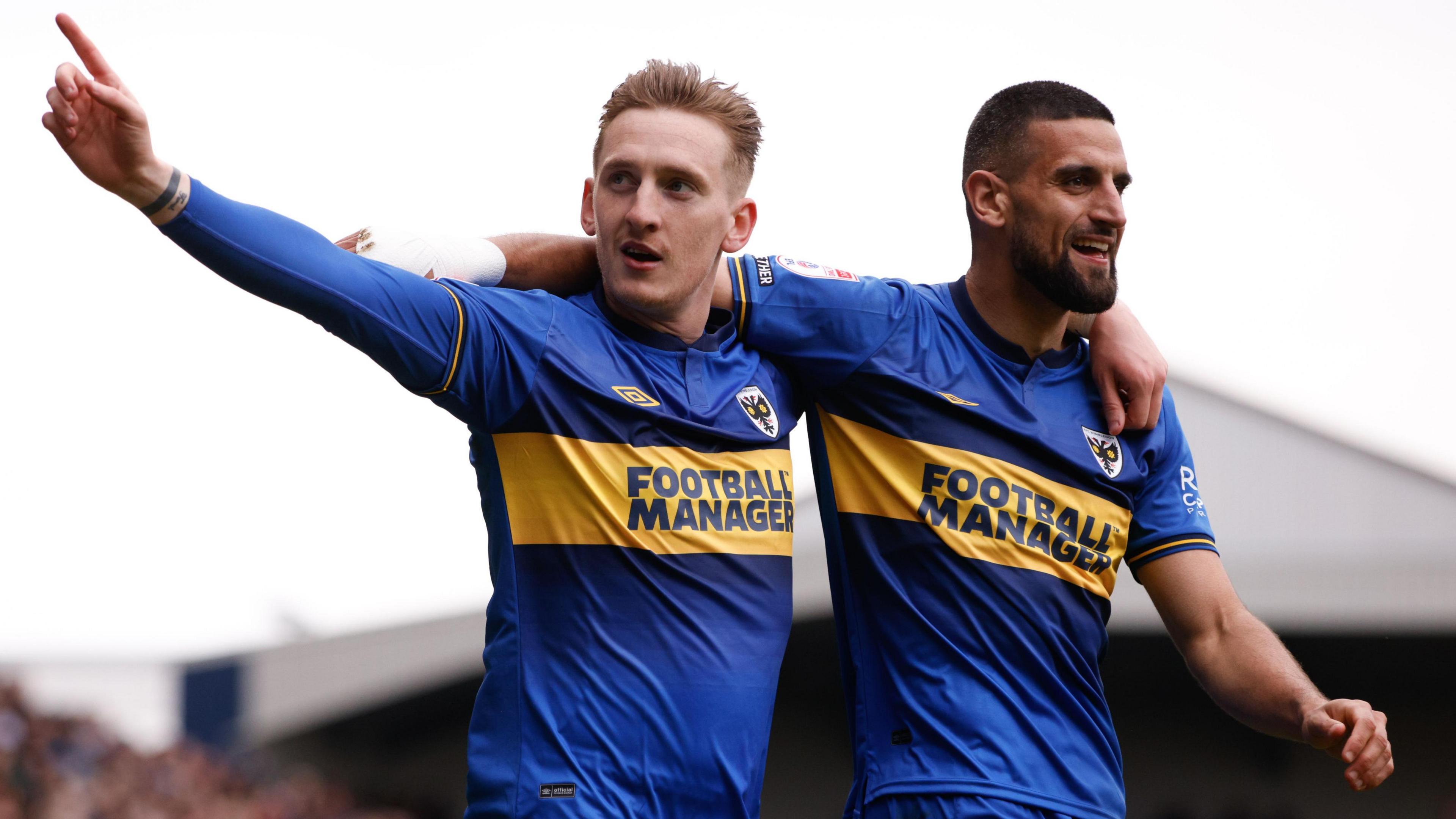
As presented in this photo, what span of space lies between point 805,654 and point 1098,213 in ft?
18.7

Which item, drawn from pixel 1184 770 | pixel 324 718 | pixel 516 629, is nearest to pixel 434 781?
pixel 324 718

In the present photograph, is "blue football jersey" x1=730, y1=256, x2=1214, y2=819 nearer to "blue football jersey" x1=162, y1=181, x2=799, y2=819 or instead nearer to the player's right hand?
"blue football jersey" x1=162, y1=181, x2=799, y2=819

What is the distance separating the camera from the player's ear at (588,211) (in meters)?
2.42

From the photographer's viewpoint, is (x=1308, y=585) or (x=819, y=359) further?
(x=1308, y=585)

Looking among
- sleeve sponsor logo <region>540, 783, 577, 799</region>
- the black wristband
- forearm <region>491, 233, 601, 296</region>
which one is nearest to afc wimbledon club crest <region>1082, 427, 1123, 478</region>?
forearm <region>491, 233, 601, 296</region>

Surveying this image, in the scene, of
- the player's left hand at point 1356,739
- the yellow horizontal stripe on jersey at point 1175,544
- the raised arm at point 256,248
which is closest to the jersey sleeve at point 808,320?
the raised arm at point 256,248

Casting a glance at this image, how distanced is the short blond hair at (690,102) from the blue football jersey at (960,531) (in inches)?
9.2

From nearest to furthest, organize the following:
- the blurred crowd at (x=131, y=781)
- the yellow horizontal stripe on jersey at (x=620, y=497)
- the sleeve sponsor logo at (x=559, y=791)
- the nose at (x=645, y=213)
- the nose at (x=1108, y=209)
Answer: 1. the sleeve sponsor logo at (x=559, y=791)
2. the yellow horizontal stripe on jersey at (x=620, y=497)
3. the nose at (x=645, y=213)
4. the nose at (x=1108, y=209)
5. the blurred crowd at (x=131, y=781)

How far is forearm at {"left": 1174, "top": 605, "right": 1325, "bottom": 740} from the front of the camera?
92.3 inches

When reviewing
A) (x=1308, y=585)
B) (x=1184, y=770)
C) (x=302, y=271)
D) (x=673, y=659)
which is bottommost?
(x=1184, y=770)

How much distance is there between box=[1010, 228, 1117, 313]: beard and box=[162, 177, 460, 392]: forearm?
1.23 m

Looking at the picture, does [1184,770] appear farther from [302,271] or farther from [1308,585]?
[302,271]

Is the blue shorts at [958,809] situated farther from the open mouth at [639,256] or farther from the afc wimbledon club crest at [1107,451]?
the open mouth at [639,256]

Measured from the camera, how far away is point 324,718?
10.4m
